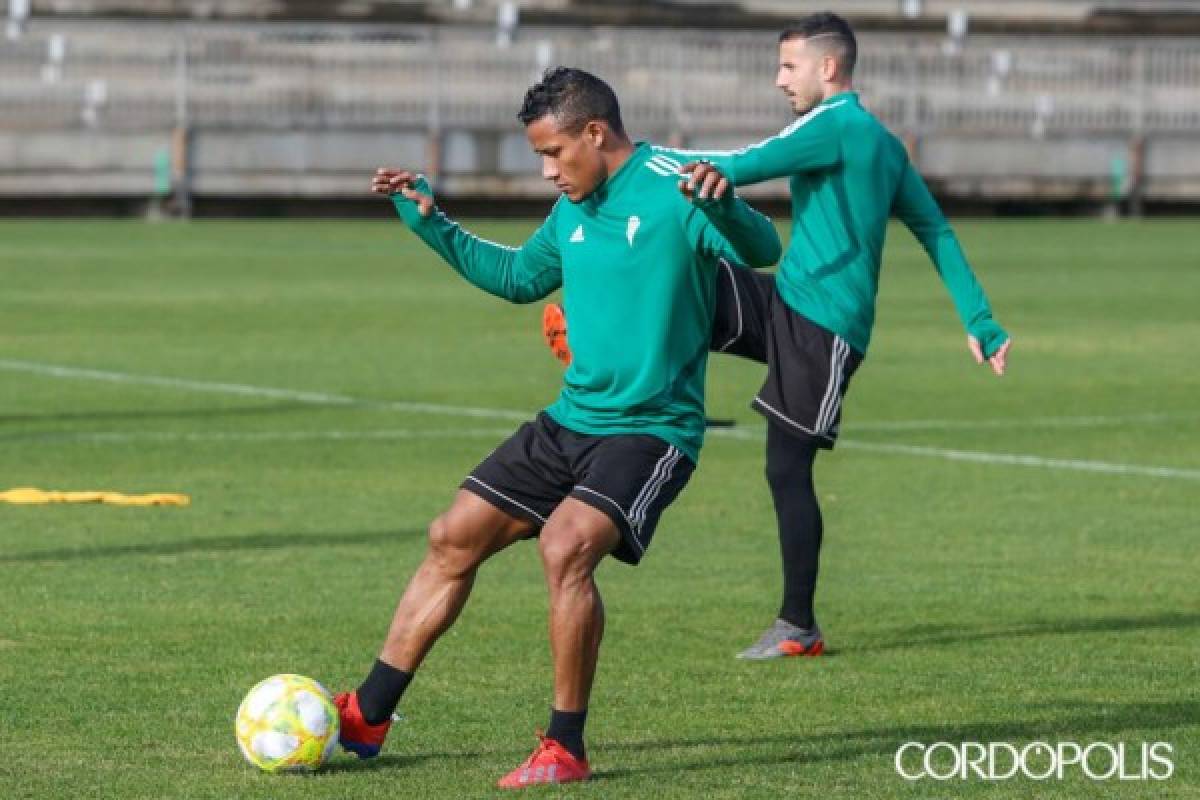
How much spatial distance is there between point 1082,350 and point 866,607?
11.8m

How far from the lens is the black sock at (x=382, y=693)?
7.23 m

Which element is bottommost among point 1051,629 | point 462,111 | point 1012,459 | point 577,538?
point 462,111

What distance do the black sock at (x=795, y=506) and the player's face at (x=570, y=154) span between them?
7.55ft

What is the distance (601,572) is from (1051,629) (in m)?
2.00

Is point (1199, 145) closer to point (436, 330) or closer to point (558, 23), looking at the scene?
point (558, 23)

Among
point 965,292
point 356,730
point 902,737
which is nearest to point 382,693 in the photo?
point 356,730

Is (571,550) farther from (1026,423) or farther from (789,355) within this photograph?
(1026,423)

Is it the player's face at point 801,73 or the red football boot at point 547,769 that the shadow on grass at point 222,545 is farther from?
the red football boot at point 547,769

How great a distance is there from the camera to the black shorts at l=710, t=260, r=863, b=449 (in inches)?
360

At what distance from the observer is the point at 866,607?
396 inches

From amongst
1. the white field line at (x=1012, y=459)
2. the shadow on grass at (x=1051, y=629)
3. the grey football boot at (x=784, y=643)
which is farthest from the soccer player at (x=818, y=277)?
the white field line at (x=1012, y=459)

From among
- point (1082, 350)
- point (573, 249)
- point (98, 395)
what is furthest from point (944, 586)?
point (1082, 350)

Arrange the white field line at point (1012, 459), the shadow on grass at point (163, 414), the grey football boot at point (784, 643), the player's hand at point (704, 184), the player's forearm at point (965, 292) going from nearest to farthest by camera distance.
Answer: the player's hand at point (704, 184), the player's forearm at point (965, 292), the grey football boot at point (784, 643), the white field line at point (1012, 459), the shadow on grass at point (163, 414)

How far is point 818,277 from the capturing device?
30.0 feet
